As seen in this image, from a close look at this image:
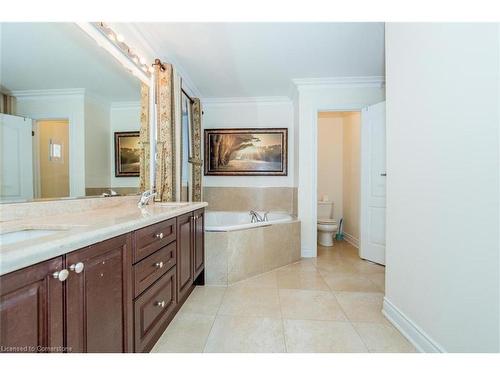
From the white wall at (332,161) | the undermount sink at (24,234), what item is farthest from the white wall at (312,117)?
the undermount sink at (24,234)

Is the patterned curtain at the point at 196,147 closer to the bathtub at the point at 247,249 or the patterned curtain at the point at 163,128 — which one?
the patterned curtain at the point at 163,128

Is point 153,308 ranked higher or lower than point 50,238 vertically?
lower

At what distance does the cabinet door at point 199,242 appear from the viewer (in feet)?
6.69

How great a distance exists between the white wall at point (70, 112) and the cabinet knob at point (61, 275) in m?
0.90

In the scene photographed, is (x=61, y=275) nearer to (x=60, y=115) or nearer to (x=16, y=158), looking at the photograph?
(x=16, y=158)

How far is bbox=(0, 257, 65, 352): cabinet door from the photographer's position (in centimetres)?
59

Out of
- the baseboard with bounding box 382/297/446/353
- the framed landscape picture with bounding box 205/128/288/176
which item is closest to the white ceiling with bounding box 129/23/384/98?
the framed landscape picture with bounding box 205/128/288/176

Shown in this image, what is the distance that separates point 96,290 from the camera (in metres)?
0.88

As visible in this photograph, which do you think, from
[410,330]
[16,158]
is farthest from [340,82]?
[16,158]

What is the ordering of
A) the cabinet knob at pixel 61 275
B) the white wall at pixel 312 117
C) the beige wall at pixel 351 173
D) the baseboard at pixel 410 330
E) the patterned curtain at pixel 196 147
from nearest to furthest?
the cabinet knob at pixel 61 275 → the baseboard at pixel 410 330 → the white wall at pixel 312 117 → the patterned curtain at pixel 196 147 → the beige wall at pixel 351 173

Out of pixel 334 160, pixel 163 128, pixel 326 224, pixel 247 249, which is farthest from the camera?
pixel 334 160

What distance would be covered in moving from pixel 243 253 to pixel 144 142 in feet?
4.92

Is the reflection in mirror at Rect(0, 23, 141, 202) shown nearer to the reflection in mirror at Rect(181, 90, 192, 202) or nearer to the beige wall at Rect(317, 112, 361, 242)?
the reflection in mirror at Rect(181, 90, 192, 202)
